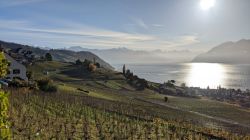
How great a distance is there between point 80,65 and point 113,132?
14230 cm

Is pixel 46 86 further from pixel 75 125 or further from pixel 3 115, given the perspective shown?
pixel 3 115

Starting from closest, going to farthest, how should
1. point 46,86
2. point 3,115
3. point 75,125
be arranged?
point 3,115, point 75,125, point 46,86

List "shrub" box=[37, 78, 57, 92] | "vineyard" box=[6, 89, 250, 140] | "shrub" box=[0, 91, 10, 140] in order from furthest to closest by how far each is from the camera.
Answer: "shrub" box=[37, 78, 57, 92]
"vineyard" box=[6, 89, 250, 140]
"shrub" box=[0, 91, 10, 140]

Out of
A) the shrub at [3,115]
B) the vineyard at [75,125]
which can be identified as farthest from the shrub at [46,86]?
the shrub at [3,115]

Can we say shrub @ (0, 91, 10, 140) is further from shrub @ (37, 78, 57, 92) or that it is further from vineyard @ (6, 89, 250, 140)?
shrub @ (37, 78, 57, 92)

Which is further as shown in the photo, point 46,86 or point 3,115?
point 46,86

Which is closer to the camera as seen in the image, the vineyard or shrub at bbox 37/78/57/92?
the vineyard

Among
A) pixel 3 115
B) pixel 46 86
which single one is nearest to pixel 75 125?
pixel 3 115

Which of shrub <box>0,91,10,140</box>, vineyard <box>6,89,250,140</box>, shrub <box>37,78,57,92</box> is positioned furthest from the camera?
shrub <box>37,78,57,92</box>

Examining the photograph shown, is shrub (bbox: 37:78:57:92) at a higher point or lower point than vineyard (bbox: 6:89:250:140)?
higher

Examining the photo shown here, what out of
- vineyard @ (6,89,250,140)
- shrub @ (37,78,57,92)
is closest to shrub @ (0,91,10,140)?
vineyard @ (6,89,250,140)

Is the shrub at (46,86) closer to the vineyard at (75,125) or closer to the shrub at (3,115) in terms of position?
the vineyard at (75,125)

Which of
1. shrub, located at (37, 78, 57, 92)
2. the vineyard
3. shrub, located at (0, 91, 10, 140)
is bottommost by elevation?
the vineyard

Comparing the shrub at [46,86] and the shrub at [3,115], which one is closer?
the shrub at [3,115]
